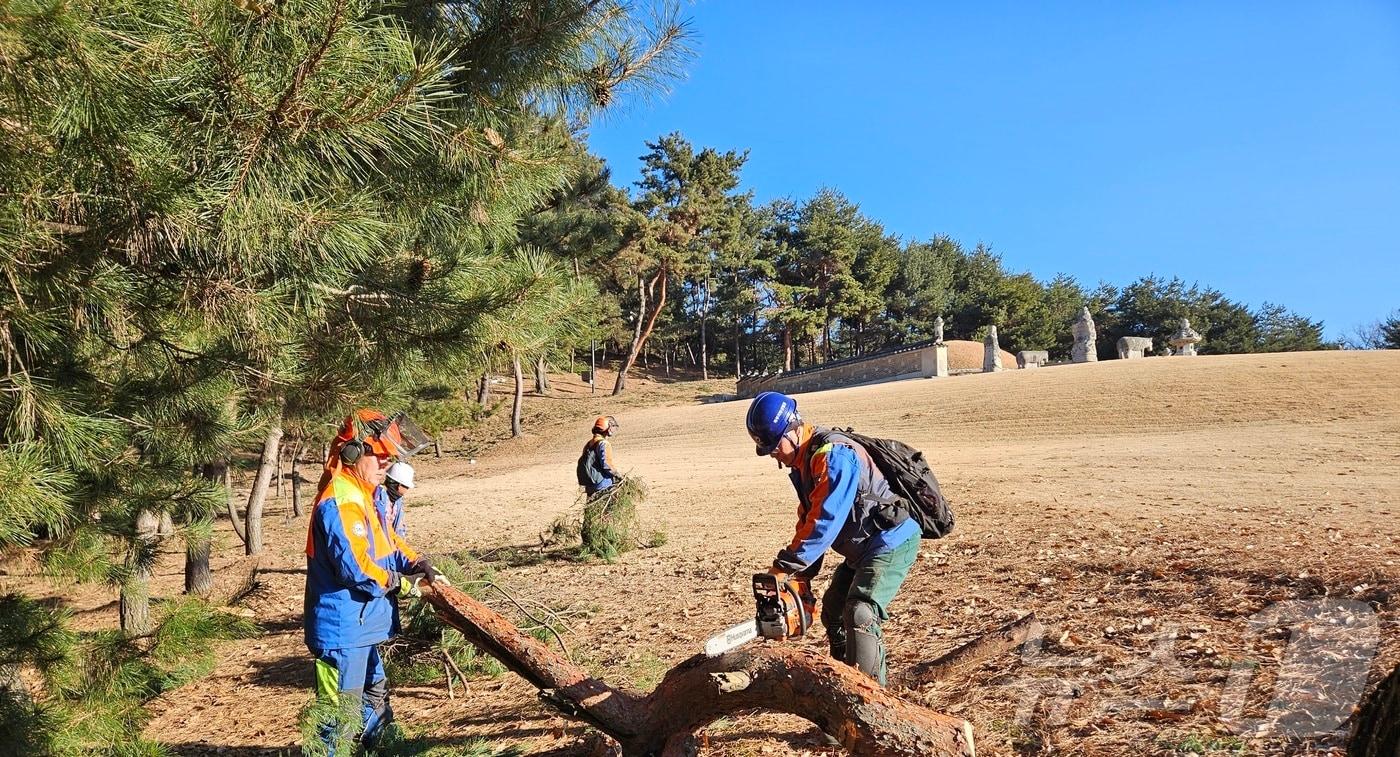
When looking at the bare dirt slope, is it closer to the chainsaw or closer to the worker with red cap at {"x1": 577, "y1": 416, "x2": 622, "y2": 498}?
the chainsaw

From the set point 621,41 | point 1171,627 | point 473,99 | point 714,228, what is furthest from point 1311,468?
point 714,228

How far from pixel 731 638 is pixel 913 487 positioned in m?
1.16

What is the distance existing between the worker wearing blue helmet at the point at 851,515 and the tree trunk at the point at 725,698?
0.58 m

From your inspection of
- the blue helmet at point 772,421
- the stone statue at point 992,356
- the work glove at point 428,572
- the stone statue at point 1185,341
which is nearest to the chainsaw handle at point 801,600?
the blue helmet at point 772,421

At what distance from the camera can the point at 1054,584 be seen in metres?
5.85

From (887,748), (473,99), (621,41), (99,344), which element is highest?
(621,41)

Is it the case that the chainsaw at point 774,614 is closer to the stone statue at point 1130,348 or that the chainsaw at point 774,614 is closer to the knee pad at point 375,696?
the knee pad at point 375,696

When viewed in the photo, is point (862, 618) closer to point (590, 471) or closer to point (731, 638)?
point (731, 638)

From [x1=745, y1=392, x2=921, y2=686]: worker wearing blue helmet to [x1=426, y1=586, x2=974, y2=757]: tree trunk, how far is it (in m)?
0.58

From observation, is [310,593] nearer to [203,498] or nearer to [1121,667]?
[203,498]

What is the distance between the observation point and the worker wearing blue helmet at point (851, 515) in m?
3.51

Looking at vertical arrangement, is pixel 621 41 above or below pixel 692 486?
above

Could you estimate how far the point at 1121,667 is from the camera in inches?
157

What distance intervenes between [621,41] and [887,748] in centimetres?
407
